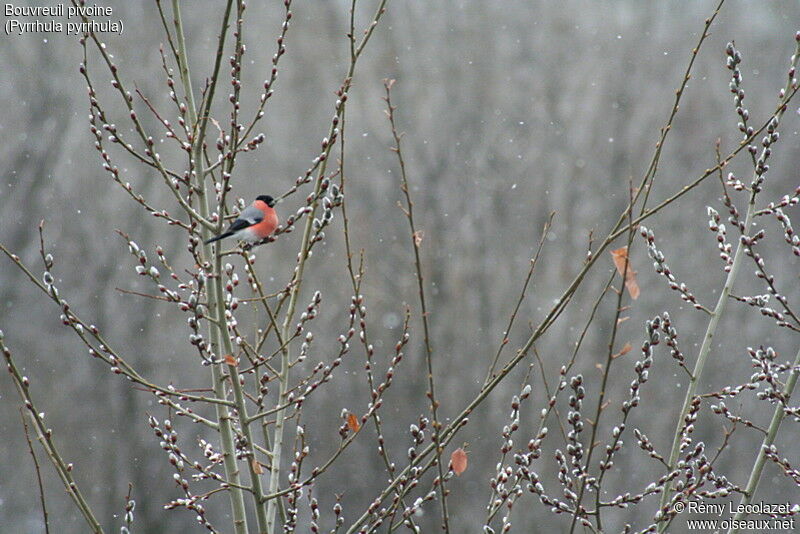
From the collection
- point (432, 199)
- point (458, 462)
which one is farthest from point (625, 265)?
point (432, 199)

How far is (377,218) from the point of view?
809 centimetres

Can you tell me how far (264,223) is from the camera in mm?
2234

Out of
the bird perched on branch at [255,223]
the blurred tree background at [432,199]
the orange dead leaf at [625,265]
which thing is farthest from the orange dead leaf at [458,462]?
the blurred tree background at [432,199]

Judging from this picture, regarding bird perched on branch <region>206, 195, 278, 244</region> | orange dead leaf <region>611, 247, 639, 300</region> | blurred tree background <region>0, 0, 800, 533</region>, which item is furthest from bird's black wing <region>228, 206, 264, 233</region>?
blurred tree background <region>0, 0, 800, 533</region>

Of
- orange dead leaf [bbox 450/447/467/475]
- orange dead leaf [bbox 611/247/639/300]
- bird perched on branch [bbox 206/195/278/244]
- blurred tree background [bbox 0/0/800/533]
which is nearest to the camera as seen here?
orange dead leaf [bbox 611/247/639/300]

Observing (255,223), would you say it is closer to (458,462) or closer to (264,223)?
(264,223)

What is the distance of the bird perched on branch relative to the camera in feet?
6.86

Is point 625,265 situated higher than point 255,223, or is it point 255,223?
point 255,223

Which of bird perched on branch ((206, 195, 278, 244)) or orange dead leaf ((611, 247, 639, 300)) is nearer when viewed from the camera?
orange dead leaf ((611, 247, 639, 300))

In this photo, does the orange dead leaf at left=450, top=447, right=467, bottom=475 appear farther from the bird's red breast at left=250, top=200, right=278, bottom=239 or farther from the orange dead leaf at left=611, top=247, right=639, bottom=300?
the bird's red breast at left=250, top=200, right=278, bottom=239

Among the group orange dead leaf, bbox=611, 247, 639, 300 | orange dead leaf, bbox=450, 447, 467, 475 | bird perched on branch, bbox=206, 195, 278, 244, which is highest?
bird perched on branch, bbox=206, 195, 278, 244

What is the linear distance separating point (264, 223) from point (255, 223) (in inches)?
2.0

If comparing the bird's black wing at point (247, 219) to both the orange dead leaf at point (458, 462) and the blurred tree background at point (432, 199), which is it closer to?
the orange dead leaf at point (458, 462)

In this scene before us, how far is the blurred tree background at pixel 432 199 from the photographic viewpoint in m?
7.61
